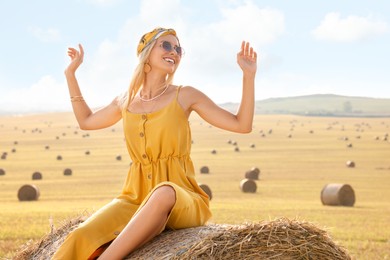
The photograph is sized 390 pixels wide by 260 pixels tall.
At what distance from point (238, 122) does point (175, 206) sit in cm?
102

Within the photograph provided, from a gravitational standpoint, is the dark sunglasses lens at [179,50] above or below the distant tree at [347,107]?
below

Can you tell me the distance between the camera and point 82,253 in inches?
253

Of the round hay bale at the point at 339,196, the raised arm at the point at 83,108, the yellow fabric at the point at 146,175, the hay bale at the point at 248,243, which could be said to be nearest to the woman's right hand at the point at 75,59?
the raised arm at the point at 83,108

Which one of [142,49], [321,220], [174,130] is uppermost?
[142,49]

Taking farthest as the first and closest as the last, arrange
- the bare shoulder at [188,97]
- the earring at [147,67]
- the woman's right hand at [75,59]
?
the woman's right hand at [75,59], the earring at [147,67], the bare shoulder at [188,97]

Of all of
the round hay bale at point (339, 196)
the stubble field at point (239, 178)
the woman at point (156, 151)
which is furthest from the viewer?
the round hay bale at point (339, 196)

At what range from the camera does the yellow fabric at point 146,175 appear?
21.3ft

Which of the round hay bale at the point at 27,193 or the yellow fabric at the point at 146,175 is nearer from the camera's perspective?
the yellow fabric at the point at 146,175

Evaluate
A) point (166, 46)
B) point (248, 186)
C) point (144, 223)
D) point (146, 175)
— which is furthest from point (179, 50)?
point (248, 186)

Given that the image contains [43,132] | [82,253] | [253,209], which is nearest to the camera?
[82,253]

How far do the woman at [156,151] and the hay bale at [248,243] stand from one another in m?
0.11

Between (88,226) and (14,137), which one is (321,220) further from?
(14,137)

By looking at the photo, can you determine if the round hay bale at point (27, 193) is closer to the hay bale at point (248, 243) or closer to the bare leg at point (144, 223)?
the hay bale at point (248, 243)

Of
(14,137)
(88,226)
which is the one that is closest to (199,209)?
(88,226)
